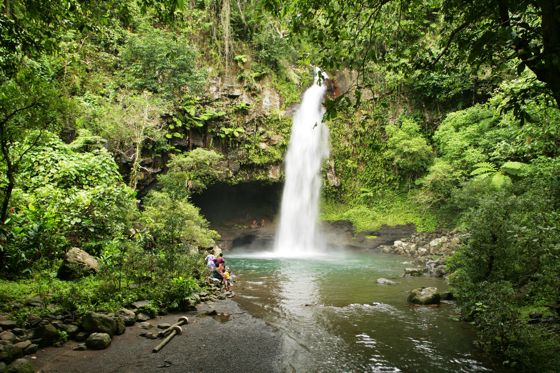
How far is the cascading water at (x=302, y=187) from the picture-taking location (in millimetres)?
25312

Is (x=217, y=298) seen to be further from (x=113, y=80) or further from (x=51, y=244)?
(x=113, y=80)

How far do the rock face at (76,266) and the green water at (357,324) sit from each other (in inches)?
158

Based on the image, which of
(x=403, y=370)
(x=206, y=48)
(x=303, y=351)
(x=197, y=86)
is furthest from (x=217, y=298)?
(x=206, y=48)

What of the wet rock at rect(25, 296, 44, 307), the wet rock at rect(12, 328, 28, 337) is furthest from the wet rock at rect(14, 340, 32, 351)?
the wet rock at rect(25, 296, 44, 307)

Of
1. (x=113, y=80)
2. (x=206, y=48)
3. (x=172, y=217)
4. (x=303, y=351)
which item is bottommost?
(x=303, y=351)

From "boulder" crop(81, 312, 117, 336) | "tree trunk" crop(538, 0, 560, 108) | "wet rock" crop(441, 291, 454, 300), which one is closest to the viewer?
"tree trunk" crop(538, 0, 560, 108)

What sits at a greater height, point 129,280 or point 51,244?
point 51,244

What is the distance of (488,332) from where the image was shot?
5840 mm

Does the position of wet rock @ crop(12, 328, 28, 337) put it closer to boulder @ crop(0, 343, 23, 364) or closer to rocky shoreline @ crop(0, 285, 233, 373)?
rocky shoreline @ crop(0, 285, 233, 373)

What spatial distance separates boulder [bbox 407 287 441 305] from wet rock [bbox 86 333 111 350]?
791 cm

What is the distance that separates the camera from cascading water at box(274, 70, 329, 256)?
2531cm

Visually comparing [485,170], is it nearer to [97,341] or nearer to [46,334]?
[97,341]

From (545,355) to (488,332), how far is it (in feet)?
2.74

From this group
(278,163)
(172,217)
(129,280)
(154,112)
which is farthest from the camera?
(278,163)
